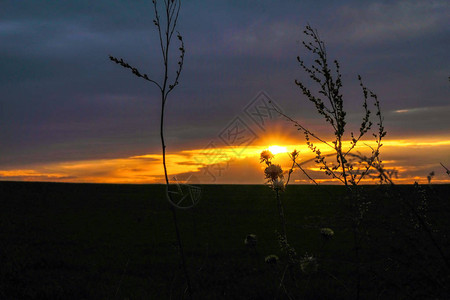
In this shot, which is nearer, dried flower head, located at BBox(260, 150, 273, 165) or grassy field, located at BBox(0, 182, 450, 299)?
grassy field, located at BBox(0, 182, 450, 299)

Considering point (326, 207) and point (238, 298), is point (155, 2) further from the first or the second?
point (326, 207)

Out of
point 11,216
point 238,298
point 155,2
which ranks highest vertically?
point 155,2

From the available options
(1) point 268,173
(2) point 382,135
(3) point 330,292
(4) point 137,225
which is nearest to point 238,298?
(3) point 330,292

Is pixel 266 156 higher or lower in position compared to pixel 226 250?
higher

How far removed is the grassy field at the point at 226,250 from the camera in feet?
7.79

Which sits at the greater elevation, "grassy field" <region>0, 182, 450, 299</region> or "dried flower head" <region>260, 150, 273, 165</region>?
Result: "dried flower head" <region>260, 150, 273, 165</region>

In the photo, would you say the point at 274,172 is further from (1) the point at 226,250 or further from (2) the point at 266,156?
(1) the point at 226,250

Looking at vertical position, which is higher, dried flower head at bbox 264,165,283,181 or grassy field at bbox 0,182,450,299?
dried flower head at bbox 264,165,283,181

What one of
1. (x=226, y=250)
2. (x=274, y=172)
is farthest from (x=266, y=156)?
(x=226, y=250)

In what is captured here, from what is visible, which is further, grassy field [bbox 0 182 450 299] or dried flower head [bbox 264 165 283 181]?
dried flower head [bbox 264 165 283 181]

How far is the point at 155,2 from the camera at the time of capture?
279cm

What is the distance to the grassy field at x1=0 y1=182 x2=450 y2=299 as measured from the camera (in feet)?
7.79

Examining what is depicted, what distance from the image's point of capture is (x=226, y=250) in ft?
33.8

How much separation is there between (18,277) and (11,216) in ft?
35.8
